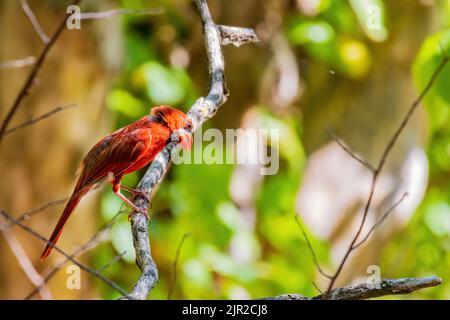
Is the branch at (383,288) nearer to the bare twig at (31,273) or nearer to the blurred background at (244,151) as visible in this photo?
the bare twig at (31,273)

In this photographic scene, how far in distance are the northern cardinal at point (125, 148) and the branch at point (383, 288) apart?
556 mm

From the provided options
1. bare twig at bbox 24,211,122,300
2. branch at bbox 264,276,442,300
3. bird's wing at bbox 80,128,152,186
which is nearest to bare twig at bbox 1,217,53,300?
bare twig at bbox 24,211,122,300

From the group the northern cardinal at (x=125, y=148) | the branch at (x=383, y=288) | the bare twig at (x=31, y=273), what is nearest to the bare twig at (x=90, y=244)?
the bare twig at (x=31, y=273)

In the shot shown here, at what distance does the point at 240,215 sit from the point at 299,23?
1.62 m

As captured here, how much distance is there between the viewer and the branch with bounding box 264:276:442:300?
196 centimetres

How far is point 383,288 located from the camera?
196 cm

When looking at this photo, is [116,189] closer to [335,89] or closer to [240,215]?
[240,215]

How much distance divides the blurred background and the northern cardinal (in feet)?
8.35

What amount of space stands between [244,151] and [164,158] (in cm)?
387

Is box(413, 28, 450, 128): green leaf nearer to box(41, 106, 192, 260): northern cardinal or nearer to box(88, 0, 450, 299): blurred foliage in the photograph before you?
box(41, 106, 192, 260): northern cardinal

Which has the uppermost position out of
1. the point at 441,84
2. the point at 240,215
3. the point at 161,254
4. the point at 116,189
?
the point at 240,215

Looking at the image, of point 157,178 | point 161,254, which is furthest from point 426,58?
point 161,254

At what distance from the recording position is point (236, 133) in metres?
6.07
